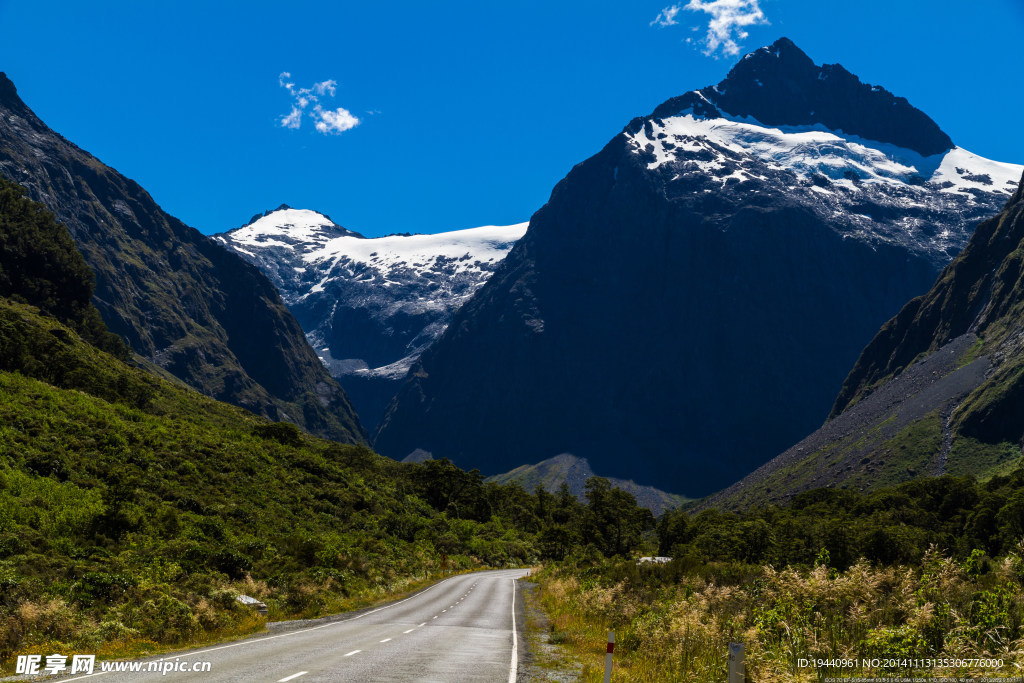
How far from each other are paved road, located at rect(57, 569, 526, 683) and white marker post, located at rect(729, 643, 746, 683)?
747 centimetres

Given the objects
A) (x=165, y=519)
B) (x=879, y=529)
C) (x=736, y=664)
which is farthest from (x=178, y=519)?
(x=879, y=529)

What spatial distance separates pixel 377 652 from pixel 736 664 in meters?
12.8

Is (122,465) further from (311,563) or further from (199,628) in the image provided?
(199,628)

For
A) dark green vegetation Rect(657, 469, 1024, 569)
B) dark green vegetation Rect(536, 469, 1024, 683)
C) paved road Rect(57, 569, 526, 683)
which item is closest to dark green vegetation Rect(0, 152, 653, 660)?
paved road Rect(57, 569, 526, 683)

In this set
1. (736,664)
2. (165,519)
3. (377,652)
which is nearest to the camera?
(736,664)

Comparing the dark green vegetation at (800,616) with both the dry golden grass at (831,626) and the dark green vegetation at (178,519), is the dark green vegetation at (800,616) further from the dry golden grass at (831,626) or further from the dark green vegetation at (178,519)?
the dark green vegetation at (178,519)

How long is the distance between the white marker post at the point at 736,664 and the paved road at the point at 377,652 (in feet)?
24.5

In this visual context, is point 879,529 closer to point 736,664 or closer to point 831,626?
point 831,626

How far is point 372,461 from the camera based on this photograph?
114 meters

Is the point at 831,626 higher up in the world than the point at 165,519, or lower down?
lower down

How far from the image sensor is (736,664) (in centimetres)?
1219

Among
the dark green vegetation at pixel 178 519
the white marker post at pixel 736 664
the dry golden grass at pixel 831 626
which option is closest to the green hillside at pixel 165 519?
the dark green vegetation at pixel 178 519

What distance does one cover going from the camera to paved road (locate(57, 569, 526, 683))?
16797 millimetres

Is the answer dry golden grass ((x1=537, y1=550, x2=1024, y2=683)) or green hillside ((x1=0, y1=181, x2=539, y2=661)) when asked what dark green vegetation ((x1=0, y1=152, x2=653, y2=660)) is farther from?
dry golden grass ((x1=537, y1=550, x2=1024, y2=683))
